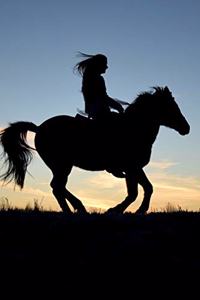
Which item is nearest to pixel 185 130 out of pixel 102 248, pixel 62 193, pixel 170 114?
pixel 170 114

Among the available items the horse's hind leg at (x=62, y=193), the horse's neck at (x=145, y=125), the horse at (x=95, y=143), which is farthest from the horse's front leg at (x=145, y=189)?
the horse's hind leg at (x=62, y=193)

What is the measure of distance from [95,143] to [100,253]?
579 centimetres

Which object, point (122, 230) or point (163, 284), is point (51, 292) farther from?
point (122, 230)

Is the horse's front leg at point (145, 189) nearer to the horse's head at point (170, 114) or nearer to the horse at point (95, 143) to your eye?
the horse at point (95, 143)

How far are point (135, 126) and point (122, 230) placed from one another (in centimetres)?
507

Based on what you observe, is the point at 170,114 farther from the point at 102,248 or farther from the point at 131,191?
the point at 102,248

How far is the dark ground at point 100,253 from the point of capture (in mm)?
6691

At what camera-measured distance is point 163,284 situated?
6641mm

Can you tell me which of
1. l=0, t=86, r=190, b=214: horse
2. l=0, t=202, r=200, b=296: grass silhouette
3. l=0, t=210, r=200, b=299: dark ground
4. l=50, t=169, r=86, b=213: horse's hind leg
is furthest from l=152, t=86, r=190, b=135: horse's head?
l=0, t=210, r=200, b=299: dark ground

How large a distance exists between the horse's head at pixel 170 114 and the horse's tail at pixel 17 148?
3073 mm

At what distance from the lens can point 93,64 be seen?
1262 cm

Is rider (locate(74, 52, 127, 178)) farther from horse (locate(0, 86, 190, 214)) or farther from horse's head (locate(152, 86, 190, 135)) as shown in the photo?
horse's head (locate(152, 86, 190, 135))

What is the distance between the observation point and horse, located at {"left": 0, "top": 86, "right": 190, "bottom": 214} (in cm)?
1269

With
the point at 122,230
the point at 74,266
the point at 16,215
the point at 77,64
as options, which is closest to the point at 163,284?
the point at 74,266
